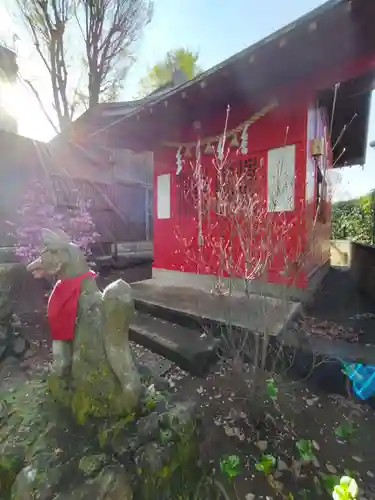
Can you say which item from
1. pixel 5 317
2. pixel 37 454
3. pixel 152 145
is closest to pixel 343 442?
pixel 37 454

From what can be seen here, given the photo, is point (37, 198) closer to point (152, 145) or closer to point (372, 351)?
point (152, 145)

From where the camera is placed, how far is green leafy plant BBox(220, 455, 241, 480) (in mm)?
1679

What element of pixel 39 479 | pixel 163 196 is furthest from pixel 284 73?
pixel 39 479

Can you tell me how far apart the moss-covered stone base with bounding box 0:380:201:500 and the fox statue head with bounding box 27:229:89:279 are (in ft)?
2.84

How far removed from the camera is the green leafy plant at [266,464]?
1703 mm

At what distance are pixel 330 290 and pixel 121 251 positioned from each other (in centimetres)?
651

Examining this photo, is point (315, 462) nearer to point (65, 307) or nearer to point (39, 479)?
point (39, 479)

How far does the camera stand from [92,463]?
4.61ft

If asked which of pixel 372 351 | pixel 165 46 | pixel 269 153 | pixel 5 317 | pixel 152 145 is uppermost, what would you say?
pixel 165 46

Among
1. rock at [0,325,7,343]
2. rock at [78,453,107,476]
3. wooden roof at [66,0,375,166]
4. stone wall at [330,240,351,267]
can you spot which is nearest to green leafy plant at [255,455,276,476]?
rock at [78,453,107,476]

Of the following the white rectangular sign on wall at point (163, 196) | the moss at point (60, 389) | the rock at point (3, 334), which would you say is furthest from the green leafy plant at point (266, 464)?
the white rectangular sign on wall at point (163, 196)

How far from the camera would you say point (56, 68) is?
11.3m

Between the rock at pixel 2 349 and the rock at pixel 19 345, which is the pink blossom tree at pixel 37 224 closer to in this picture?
the rock at pixel 19 345

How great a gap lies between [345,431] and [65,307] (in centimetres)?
218
